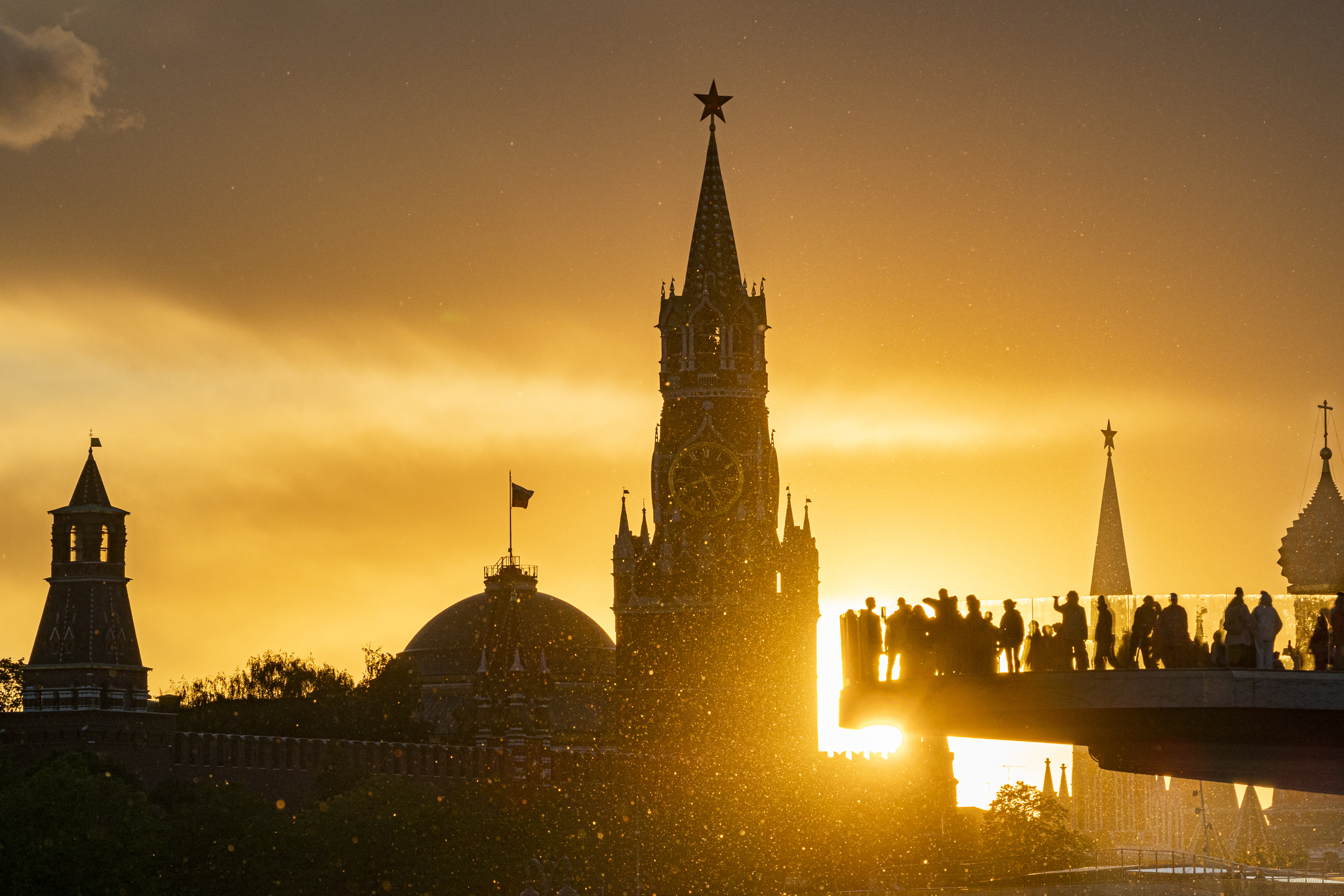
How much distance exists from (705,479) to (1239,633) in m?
87.8

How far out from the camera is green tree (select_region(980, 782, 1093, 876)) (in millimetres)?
143625

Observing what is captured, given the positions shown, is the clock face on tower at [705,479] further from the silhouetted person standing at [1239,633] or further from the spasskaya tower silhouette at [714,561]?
the silhouetted person standing at [1239,633]

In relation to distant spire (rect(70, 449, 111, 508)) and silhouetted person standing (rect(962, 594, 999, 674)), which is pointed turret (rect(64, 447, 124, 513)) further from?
silhouetted person standing (rect(962, 594, 999, 674))

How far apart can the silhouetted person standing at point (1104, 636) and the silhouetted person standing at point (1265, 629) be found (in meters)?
3.31

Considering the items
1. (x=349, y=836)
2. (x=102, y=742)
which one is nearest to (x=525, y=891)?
(x=349, y=836)

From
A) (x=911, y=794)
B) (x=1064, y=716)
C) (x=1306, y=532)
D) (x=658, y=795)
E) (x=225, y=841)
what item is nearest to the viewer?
(x=1064, y=716)

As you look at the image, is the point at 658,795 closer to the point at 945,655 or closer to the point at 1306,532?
the point at 1306,532

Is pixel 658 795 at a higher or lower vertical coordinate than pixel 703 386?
lower

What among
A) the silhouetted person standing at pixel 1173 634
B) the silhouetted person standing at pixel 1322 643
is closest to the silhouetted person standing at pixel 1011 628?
the silhouetted person standing at pixel 1173 634

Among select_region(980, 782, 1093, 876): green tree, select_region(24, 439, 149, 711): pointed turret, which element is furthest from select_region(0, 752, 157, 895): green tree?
select_region(980, 782, 1093, 876): green tree

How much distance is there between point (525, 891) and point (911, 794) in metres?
50.9

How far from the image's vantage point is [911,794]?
13662 cm

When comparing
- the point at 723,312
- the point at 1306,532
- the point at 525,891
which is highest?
the point at 723,312

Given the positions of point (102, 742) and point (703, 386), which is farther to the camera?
point (703, 386)
